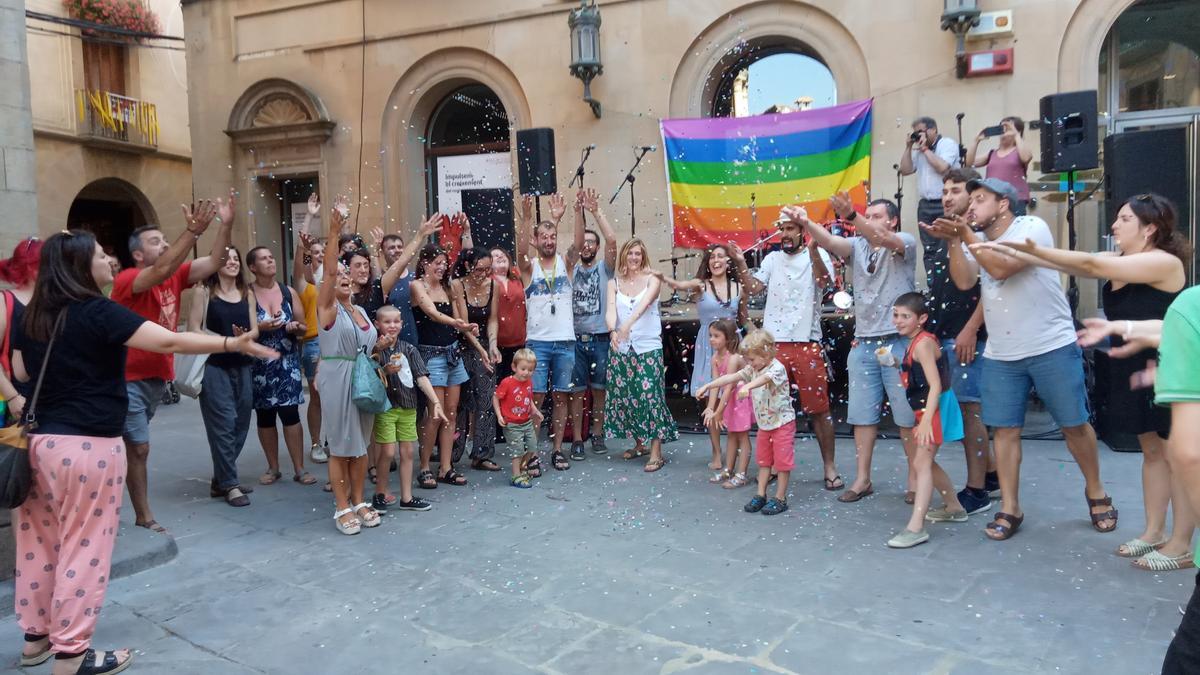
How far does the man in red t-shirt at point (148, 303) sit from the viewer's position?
4.79 metres

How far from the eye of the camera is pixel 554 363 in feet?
22.2

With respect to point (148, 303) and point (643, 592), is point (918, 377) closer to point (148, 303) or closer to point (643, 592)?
point (643, 592)

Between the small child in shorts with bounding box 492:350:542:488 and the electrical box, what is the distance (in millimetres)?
6450

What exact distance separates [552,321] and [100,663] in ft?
12.9

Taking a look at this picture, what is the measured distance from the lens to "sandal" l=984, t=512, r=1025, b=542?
4.61m

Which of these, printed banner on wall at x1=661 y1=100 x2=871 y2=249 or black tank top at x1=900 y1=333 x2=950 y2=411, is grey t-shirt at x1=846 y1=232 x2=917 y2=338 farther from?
printed banner on wall at x1=661 y1=100 x2=871 y2=249

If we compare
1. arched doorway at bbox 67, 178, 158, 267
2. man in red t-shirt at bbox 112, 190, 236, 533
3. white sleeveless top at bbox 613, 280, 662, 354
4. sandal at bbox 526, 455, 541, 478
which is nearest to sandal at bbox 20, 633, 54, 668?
man in red t-shirt at bbox 112, 190, 236, 533

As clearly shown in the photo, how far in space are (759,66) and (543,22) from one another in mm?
2975

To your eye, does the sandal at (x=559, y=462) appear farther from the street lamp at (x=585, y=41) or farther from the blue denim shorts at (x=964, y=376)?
the street lamp at (x=585, y=41)

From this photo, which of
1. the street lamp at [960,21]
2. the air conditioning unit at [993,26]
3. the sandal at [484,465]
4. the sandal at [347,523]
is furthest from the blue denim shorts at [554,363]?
the air conditioning unit at [993,26]

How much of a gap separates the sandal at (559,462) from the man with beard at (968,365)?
9.18 ft

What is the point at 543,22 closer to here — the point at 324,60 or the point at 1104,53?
the point at 324,60

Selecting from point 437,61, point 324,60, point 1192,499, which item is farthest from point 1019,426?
point 324,60

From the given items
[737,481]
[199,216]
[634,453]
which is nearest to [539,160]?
[634,453]
